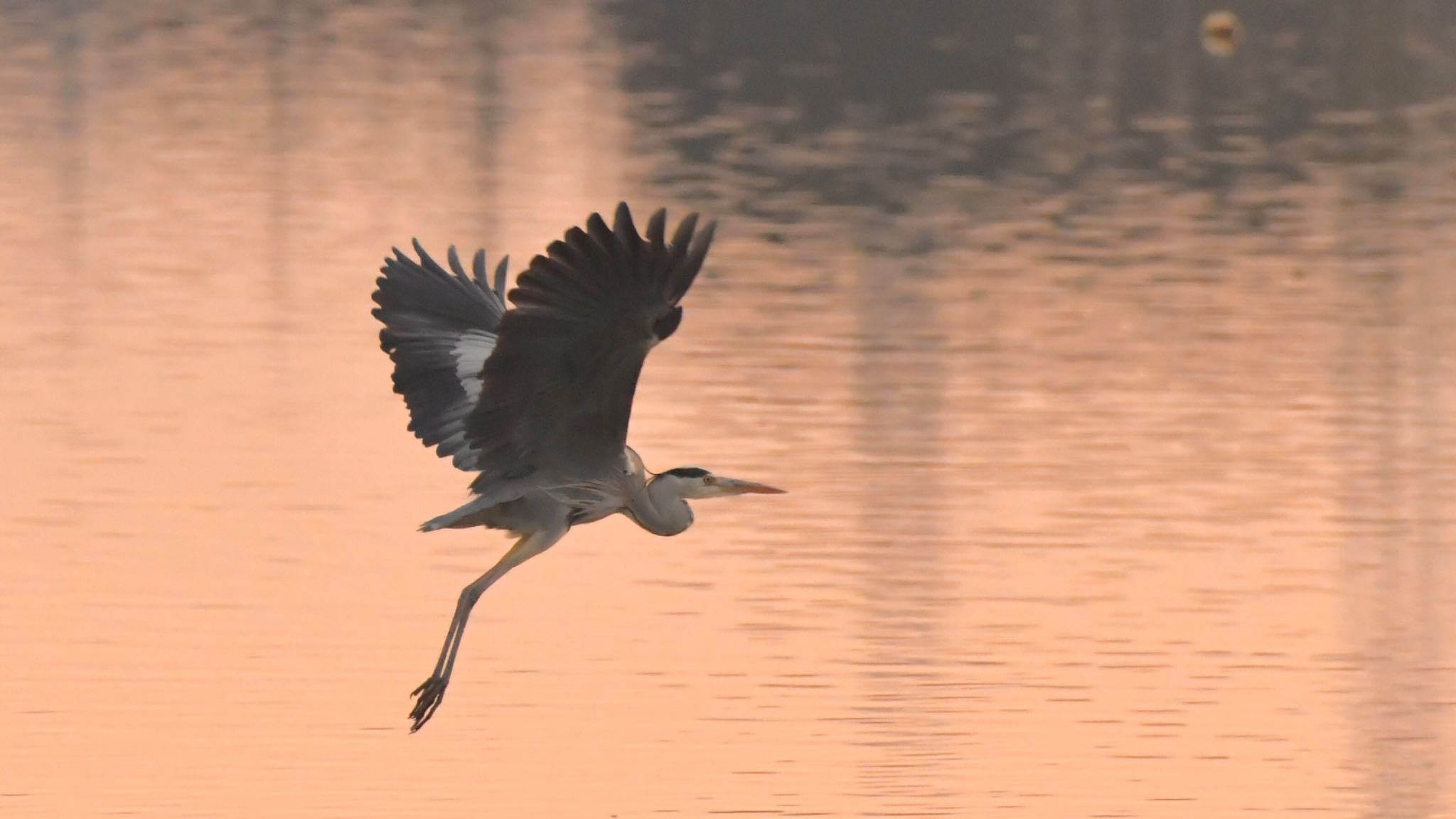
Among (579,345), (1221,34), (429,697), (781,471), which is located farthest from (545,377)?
(1221,34)

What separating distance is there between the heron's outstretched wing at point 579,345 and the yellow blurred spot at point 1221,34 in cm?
2001

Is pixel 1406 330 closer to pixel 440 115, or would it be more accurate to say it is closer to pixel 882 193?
pixel 882 193

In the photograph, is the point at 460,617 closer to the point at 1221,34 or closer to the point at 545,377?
the point at 545,377

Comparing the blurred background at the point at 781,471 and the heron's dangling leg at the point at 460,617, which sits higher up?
the heron's dangling leg at the point at 460,617

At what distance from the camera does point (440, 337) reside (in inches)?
312

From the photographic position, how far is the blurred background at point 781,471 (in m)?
8.02

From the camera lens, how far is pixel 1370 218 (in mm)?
18391

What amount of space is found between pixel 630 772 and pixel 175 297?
713 centimetres

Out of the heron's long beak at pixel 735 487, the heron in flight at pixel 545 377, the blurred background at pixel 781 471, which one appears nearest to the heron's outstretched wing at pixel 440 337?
the heron in flight at pixel 545 377

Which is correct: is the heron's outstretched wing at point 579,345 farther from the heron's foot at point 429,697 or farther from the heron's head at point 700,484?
the heron's foot at point 429,697

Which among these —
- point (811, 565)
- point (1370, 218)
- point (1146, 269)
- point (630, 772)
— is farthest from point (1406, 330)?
point (630, 772)

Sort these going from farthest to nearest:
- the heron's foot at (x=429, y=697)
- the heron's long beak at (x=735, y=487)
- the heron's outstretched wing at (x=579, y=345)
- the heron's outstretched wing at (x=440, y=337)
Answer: the heron's outstretched wing at (x=440, y=337) < the heron's long beak at (x=735, y=487) < the heron's foot at (x=429, y=697) < the heron's outstretched wing at (x=579, y=345)

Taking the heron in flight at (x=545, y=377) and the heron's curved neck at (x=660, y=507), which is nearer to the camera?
the heron in flight at (x=545, y=377)

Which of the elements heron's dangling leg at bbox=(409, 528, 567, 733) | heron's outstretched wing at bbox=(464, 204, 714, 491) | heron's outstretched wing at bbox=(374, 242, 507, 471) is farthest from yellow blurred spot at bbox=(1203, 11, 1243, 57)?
heron's outstretched wing at bbox=(464, 204, 714, 491)
